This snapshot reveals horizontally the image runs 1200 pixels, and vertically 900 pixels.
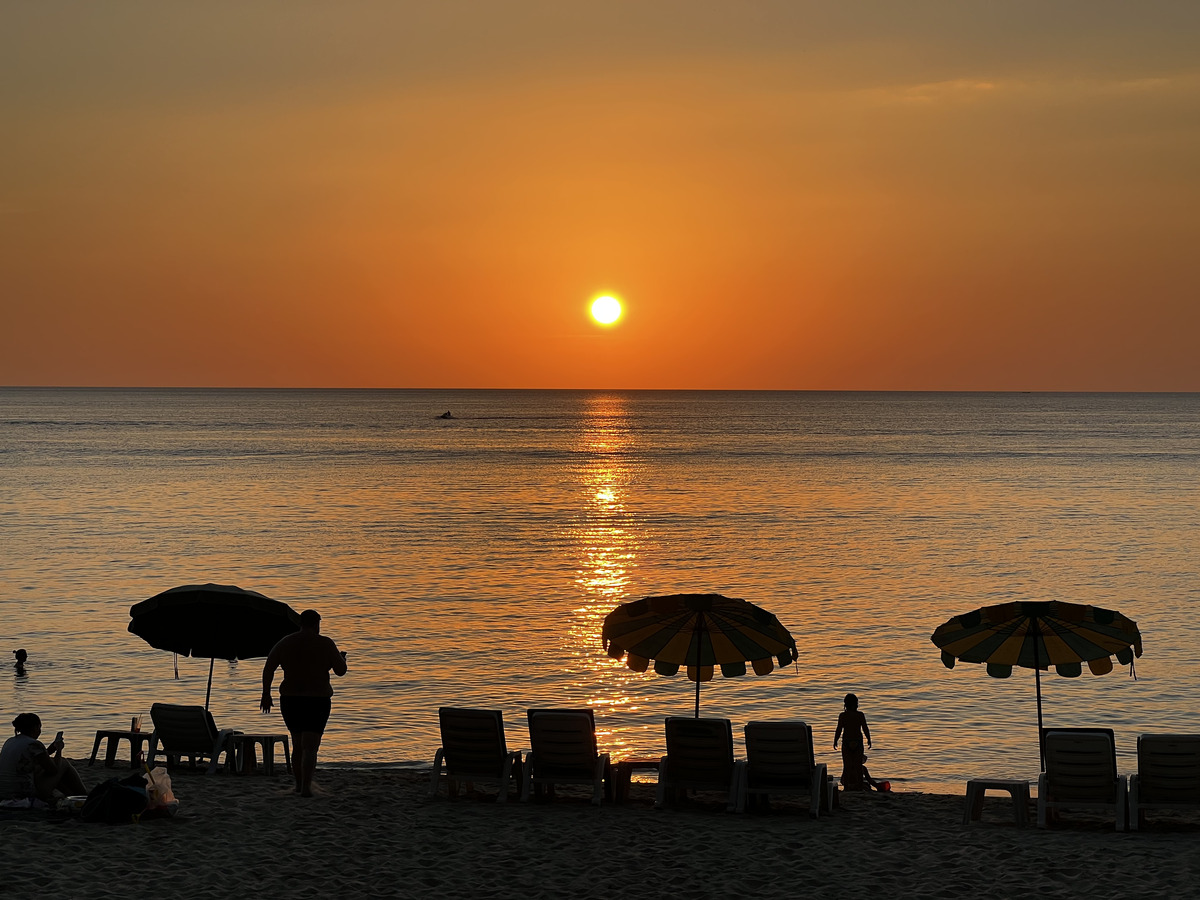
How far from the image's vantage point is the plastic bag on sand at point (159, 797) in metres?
11.9

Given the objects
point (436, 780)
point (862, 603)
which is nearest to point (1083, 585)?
point (862, 603)

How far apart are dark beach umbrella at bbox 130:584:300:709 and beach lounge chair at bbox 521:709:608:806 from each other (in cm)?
319

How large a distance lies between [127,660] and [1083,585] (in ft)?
88.1

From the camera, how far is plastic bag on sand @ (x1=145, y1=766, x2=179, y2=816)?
39.1ft

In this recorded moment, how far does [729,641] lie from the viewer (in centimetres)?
1380

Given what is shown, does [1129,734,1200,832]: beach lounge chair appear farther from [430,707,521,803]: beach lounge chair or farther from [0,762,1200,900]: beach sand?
[430,707,521,803]: beach lounge chair

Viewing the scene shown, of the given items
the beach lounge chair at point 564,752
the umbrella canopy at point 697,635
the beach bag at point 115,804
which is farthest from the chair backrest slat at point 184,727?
the umbrella canopy at point 697,635

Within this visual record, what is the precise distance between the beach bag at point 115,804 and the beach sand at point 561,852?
0.12 m

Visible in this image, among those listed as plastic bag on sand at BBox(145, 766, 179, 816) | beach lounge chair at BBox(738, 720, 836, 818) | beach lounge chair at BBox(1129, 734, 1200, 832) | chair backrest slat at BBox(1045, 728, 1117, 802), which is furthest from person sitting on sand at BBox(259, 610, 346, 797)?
beach lounge chair at BBox(1129, 734, 1200, 832)

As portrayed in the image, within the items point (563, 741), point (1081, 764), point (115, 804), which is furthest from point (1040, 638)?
point (115, 804)

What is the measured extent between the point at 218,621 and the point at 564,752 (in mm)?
4148

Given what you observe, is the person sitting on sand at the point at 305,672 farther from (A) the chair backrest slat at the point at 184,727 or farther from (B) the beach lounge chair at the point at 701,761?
(B) the beach lounge chair at the point at 701,761

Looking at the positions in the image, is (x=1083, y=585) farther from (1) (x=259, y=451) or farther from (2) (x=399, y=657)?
(1) (x=259, y=451)

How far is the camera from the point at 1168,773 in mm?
12227
